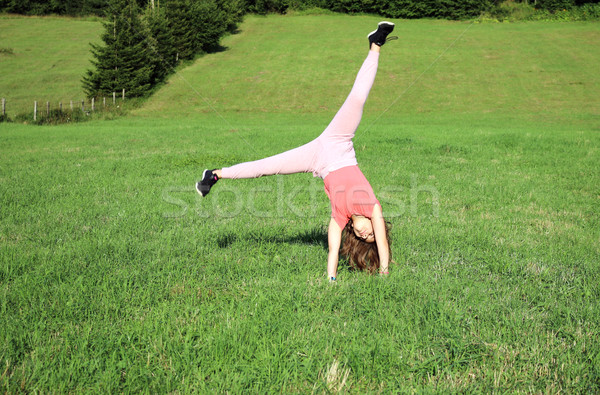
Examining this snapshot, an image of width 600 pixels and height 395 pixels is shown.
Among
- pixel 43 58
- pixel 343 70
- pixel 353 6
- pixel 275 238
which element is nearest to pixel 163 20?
pixel 343 70

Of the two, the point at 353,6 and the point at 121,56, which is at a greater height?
the point at 353,6

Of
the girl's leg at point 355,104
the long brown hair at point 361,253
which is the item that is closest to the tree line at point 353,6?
the girl's leg at point 355,104

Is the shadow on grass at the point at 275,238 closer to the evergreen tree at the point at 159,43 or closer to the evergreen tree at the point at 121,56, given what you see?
the evergreen tree at the point at 121,56

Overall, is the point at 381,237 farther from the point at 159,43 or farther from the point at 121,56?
the point at 159,43

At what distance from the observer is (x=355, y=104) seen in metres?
4.56

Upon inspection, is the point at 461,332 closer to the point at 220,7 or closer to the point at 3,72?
the point at 3,72

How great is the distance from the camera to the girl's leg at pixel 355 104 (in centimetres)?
455

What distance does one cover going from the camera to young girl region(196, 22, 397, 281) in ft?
15.1

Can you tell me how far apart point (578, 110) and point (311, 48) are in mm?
36748

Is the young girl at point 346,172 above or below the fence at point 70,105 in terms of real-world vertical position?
above

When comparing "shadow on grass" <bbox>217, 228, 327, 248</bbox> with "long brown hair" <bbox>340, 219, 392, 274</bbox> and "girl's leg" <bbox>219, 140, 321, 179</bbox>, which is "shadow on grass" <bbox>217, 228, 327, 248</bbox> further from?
"girl's leg" <bbox>219, 140, 321, 179</bbox>

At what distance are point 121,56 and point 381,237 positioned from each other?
4309 centimetres

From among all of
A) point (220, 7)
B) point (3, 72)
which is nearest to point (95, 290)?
point (3, 72)

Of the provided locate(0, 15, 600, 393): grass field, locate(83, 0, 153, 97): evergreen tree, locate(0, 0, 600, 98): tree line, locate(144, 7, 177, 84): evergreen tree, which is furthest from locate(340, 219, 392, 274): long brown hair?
locate(144, 7, 177, 84): evergreen tree
